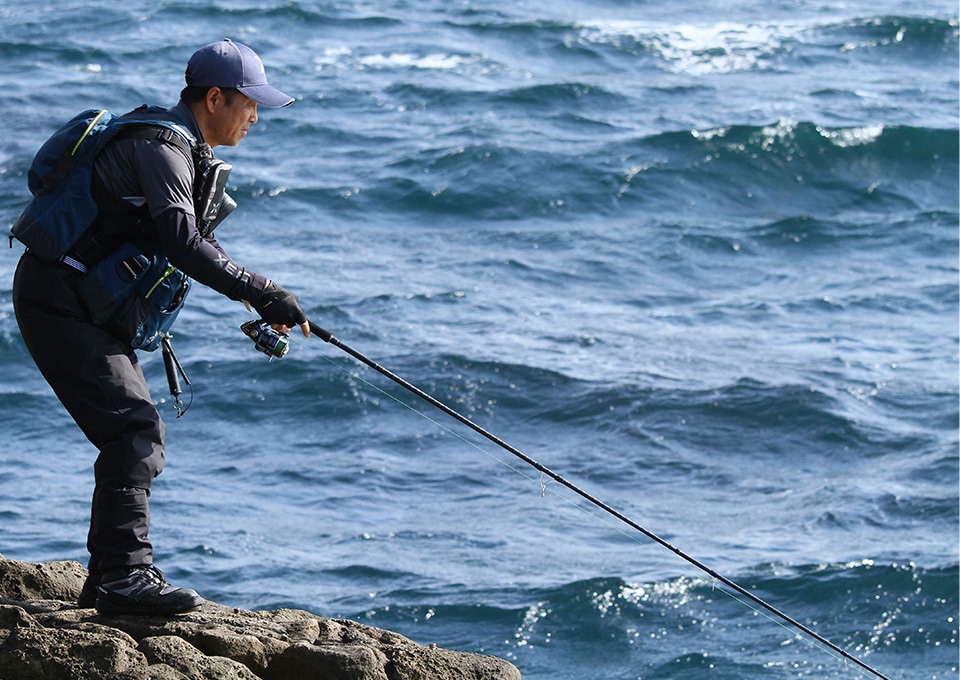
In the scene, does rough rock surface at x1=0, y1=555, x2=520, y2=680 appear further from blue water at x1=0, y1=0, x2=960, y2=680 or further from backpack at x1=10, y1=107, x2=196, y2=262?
blue water at x1=0, y1=0, x2=960, y2=680

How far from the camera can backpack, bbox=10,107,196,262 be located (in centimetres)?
467

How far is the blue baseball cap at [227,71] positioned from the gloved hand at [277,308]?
0.61 meters

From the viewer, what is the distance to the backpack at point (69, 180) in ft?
15.3

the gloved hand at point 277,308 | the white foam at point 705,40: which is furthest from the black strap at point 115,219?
the white foam at point 705,40

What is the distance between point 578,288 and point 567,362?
2204mm

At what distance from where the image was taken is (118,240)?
4.79 metres

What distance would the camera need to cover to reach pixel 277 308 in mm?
4766

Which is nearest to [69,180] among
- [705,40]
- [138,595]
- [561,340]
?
[138,595]

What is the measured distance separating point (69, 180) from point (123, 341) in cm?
54

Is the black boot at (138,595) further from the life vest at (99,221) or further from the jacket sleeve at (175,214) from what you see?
the jacket sleeve at (175,214)

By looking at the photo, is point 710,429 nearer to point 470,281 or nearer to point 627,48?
point 470,281

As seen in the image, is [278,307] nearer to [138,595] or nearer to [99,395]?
[99,395]

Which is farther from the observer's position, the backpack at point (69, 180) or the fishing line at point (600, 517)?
the fishing line at point (600, 517)

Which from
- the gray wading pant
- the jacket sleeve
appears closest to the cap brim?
the jacket sleeve
